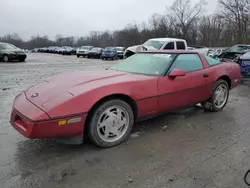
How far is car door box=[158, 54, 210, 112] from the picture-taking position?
369 centimetres

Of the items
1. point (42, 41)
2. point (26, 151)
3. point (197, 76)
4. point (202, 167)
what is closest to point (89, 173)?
point (26, 151)

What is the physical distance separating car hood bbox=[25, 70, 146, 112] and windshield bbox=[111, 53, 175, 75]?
1.08 feet

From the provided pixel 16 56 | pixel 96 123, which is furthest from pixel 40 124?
pixel 16 56

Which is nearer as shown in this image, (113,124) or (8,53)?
(113,124)

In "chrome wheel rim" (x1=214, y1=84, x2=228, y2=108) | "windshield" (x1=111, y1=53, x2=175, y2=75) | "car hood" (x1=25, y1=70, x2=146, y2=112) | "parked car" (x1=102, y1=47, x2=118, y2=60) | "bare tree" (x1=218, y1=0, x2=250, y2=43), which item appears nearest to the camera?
"car hood" (x1=25, y1=70, x2=146, y2=112)

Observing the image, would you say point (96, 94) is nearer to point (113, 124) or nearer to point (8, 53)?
point (113, 124)

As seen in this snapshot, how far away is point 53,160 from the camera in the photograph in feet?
9.33

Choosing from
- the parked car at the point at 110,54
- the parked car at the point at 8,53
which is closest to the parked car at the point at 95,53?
the parked car at the point at 110,54

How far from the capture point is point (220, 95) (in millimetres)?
4875

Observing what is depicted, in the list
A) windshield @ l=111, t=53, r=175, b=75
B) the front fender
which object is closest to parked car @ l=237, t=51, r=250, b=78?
windshield @ l=111, t=53, r=175, b=75

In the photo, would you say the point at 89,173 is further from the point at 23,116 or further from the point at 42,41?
the point at 42,41

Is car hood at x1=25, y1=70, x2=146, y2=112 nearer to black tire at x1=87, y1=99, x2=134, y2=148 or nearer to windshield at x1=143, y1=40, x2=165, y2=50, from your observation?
black tire at x1=87, y1=99, x2=134, y2=148

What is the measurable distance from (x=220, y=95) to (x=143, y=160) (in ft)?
9.29

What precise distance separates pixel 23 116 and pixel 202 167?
221 cm
